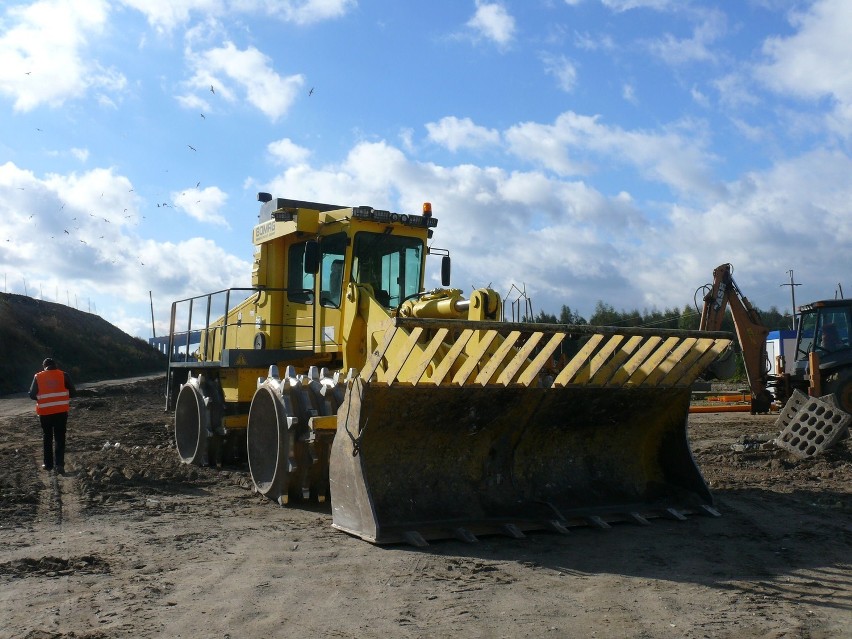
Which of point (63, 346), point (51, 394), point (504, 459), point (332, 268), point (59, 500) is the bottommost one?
point (59, 500)

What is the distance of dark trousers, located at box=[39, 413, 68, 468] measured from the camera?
36.9 ft

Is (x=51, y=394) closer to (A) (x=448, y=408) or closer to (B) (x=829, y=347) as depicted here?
(A) (x=448, y=408)

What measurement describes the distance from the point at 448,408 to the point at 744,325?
525 inches

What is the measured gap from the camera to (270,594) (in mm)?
5152

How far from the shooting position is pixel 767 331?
718 inches

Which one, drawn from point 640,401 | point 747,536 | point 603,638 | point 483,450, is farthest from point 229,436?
point 603,638

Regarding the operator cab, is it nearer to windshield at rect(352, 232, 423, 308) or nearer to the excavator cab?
the excavator cab

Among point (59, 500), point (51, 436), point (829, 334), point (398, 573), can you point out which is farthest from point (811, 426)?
point (51, 436)

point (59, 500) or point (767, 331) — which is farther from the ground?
point (767, 331)

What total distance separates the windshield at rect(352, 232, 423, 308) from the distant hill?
2800cm

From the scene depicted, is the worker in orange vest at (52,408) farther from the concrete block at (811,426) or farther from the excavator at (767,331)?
the excavator at (767,331)

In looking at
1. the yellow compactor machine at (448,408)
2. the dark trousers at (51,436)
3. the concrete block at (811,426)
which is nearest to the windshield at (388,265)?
the yellow compactor machine at (448,408)

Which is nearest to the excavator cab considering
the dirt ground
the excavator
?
the excavator

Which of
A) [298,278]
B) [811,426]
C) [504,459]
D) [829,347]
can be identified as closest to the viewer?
[504,459]
